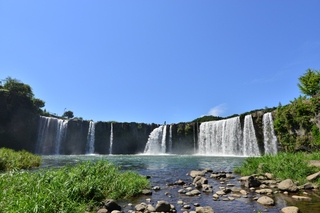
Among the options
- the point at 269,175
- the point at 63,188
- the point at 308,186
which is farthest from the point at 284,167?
the point at 63,188

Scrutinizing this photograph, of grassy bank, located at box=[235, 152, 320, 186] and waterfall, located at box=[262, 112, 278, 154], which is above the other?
waterfall, located at box=[262, 112, 278, 154]

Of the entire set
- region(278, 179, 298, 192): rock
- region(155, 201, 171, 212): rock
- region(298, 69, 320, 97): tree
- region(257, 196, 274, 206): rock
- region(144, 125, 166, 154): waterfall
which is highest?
region(298, 69, 320, 97): tree

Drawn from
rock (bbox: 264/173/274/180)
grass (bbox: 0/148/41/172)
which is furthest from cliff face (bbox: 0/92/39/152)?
rock (bbox: 264/173/274/180)

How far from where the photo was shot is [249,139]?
35.2 meters

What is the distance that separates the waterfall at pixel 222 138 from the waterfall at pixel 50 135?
109 feet

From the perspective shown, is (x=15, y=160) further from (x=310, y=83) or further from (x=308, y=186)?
(x=310, y=83)

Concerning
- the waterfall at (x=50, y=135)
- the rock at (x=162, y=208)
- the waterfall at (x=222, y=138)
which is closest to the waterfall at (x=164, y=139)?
the waterfall at (x=222, y=138)

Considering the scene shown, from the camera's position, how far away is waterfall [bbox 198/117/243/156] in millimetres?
36594

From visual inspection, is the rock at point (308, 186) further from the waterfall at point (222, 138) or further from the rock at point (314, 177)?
the waterfall at point (222, 138)

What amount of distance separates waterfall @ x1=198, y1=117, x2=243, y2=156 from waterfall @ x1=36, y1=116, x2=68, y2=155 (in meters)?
33.4

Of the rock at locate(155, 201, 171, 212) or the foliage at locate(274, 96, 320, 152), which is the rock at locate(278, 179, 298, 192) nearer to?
the rock at locate(155, 201, 171, 212)

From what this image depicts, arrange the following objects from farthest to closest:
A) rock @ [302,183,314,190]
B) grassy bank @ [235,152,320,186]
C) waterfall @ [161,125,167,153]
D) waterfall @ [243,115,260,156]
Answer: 1. waterfall @ [161,125,167,153]
2. waterfall @ [243,115,260,156]
3. grassy bank @ [235,152,320,186]
4. rock @ [302,183,314,190]

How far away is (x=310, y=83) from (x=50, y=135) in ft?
182

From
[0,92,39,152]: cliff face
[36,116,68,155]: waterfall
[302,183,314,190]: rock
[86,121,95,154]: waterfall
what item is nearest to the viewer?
[302,183,314,190]: rock
